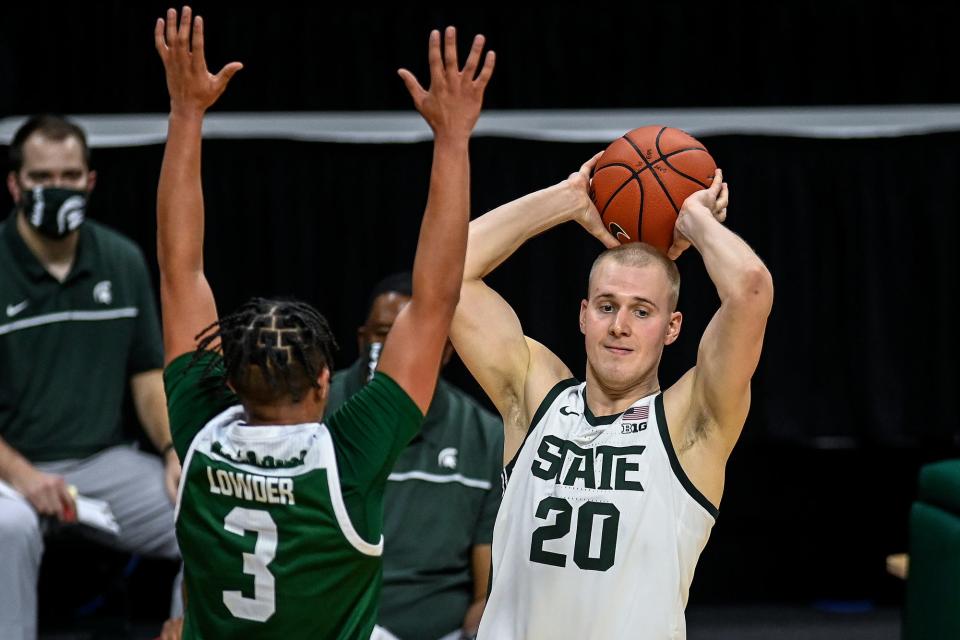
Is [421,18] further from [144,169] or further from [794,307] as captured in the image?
[794,307]

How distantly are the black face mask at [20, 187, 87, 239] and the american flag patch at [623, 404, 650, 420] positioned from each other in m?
2.57

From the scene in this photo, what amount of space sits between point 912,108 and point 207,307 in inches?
161

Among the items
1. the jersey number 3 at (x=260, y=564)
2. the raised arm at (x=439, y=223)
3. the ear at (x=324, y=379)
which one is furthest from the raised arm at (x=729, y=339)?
the jersey number 3 at (x=260, y=564)

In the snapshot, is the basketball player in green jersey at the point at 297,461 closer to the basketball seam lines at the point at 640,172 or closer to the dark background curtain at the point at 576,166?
the basketball seam lines at the point at 640,172

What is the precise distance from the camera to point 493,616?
9.31 ft

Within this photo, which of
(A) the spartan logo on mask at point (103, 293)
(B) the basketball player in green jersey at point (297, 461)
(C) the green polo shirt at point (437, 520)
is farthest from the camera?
(A) the spartan logo on mask at point (103, 293)

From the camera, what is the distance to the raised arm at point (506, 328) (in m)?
3.00

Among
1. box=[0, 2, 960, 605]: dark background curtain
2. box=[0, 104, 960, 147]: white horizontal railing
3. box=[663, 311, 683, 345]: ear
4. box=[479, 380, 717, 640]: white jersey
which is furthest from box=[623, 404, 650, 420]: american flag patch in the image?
box=[0, 104, 960, 147]: white horizontal railing

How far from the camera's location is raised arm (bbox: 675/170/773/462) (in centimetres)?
267

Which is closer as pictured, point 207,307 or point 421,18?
point 207,307

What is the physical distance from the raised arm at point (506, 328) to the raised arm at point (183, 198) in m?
0.66

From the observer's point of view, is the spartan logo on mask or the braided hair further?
the spartan logo on mask

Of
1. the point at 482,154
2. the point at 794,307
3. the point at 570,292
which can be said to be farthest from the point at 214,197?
the point at 794,307

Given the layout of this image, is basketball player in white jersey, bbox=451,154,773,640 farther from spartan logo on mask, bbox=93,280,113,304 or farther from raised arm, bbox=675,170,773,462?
spartan logo on mask, bbox=93,280,113,304
